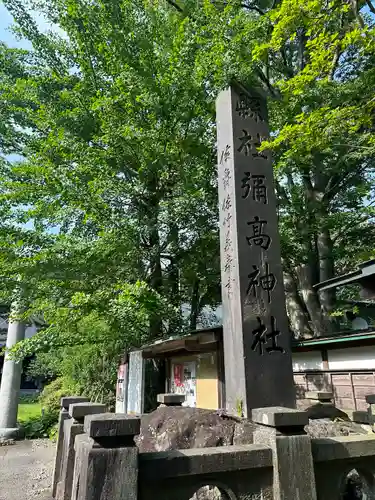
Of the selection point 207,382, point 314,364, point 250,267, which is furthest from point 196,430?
point 314,364

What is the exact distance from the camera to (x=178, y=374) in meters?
11.4

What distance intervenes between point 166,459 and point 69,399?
3731 millimetres

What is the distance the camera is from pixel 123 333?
10.1m

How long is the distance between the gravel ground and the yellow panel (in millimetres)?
3900

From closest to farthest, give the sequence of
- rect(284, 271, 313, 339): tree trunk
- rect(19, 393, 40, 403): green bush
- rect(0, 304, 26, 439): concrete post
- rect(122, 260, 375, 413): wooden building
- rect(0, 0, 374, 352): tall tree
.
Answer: rect(122, 260, 375, 413): wooden building → rect(0, 0, 374, 352): tall tree → rect(0, 304, 26, 439): concrete post → rect(284, 271, 313, 339): tree trunk → rect(19, 393, 40, 403): green bush

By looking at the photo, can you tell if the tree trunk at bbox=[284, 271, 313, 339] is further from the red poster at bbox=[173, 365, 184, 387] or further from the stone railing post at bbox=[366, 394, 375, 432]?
the stone railing post at bbox=[366, 394, 375, 432]

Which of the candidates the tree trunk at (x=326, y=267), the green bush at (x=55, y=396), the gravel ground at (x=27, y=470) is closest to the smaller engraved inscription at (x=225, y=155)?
the gravel ground at (x=27, y=470)

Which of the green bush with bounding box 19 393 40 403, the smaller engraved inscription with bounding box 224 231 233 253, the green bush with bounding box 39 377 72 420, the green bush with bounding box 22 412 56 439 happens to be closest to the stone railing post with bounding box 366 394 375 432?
the smaller engraved inscription with bounding box 224 231 233 253

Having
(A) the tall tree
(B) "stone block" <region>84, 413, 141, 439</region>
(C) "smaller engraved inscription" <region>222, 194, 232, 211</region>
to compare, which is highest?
(A) the tall tree

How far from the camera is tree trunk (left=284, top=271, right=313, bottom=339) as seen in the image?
13.2 meters

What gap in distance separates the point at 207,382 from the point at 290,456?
683 cm

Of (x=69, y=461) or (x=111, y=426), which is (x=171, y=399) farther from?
(x=111, y=426)

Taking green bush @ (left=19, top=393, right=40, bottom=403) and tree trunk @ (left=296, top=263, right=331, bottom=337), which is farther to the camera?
green bush @ (left=19, top=393, right=40, bottom=403)

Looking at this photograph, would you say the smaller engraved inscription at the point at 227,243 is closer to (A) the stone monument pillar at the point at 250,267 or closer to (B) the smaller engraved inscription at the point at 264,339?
(A) the stone monument pillar at the point at 250,267
